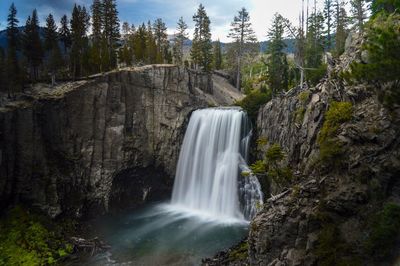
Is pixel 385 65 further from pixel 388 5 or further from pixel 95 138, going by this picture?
pixel 95 138

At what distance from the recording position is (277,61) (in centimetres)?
4847

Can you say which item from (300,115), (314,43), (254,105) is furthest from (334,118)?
(314,43)

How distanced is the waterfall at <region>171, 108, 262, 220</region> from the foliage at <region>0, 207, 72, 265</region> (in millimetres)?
15245

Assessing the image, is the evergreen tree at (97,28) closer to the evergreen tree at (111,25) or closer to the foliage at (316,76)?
the evergreen tree at (111,25)

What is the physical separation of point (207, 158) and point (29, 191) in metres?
19.1

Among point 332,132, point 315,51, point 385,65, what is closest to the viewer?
point 385,65

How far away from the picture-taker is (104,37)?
54.5 metres

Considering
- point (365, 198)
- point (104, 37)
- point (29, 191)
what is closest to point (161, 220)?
point (29, 191)

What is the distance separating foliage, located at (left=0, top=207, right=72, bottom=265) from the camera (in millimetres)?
29688

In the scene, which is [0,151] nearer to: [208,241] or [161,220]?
[161,220]

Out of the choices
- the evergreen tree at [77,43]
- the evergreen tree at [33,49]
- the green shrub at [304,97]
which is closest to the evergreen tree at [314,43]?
the green shrub at [304,97]

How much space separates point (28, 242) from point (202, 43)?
149ft

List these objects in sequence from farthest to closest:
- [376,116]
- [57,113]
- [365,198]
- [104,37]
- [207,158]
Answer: [104,37]
[207,158]
[57,113]
[376,116]
[365,198]

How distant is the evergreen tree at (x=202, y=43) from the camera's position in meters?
64.3
